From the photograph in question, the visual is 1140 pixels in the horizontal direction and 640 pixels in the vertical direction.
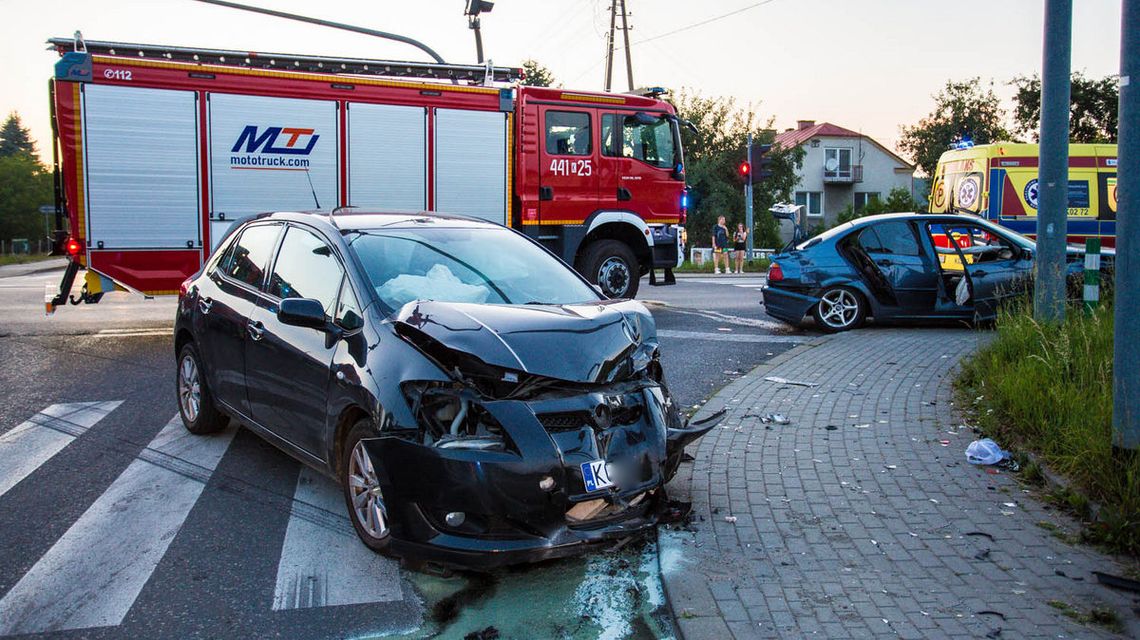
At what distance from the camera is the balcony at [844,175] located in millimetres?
63312

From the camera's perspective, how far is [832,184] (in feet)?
211

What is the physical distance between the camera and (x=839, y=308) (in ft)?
39.0

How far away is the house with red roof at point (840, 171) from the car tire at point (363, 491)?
60.5 m

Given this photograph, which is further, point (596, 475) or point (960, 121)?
point (960, 121)

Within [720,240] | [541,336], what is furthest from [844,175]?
[541,336]

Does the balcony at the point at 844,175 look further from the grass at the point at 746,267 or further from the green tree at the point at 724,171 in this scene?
the grass at the point at 746,267

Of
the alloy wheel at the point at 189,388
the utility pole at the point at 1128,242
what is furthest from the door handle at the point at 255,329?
the utility pole at the point at 1128,242

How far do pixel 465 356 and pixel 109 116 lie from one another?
879 cm

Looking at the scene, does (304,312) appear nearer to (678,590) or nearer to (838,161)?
(678,590)

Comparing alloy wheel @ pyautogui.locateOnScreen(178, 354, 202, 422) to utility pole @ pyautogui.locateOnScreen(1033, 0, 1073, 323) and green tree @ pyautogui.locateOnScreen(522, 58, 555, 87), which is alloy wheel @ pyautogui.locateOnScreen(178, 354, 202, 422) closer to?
utility pole @ pyautogui.locateOnScreen(1033, 0, 1073, 323)

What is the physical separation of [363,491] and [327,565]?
14.4 inches

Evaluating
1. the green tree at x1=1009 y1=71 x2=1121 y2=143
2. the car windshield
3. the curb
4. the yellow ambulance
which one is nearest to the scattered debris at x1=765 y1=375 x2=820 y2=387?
the curb

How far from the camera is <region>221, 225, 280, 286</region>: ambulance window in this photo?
5871 millimetres

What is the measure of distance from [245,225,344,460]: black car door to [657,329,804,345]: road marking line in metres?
6.61
